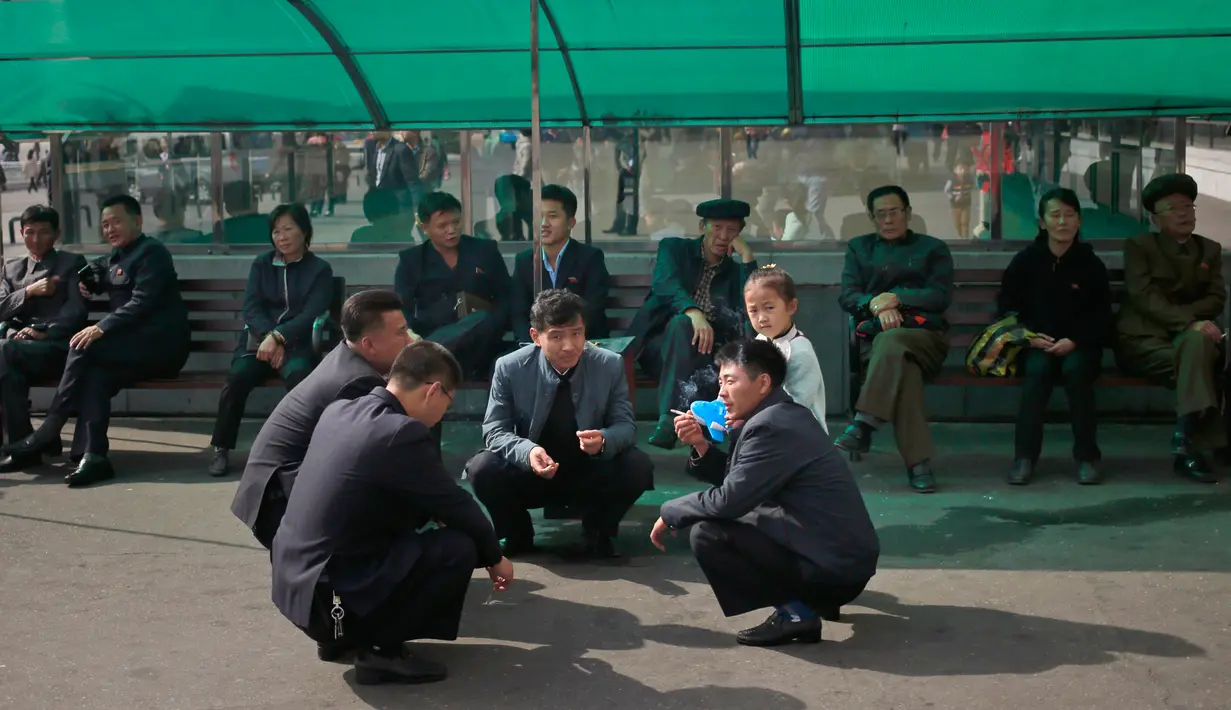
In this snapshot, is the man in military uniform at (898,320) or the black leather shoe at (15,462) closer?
the man in military uniform at (898,320)

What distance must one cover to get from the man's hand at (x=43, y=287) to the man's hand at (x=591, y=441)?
4.32 meters

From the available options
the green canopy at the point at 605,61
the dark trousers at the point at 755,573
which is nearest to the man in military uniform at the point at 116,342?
the green canopy at the point at 605,61

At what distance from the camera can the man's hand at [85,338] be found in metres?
8.45

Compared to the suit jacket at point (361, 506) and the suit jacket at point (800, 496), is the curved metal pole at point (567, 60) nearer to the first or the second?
the suit jacket at point (800, 496)

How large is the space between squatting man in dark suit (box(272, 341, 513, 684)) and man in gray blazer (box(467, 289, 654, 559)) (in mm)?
1376

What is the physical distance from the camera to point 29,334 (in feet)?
28.7

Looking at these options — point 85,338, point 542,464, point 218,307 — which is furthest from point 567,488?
point 218,307

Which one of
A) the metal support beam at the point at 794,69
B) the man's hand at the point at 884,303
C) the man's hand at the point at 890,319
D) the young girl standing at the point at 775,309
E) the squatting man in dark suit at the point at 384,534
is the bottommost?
the squatting man in dark suit at the point at 384,534

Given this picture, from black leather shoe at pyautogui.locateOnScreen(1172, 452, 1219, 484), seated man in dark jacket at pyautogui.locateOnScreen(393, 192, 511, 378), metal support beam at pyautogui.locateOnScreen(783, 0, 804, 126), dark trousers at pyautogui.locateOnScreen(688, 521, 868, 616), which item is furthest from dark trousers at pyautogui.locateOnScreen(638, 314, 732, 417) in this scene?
dark trousers at pyautogui.locateOnScreen(688, 521, 868, 616)

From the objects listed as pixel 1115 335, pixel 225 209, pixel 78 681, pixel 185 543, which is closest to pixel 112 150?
pixel 225 209

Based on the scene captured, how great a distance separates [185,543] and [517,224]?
3973 mm

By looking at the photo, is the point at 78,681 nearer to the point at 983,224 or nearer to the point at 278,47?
the point at 278,47

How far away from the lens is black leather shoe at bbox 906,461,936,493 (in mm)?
7593

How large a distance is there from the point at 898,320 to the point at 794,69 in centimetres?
163
